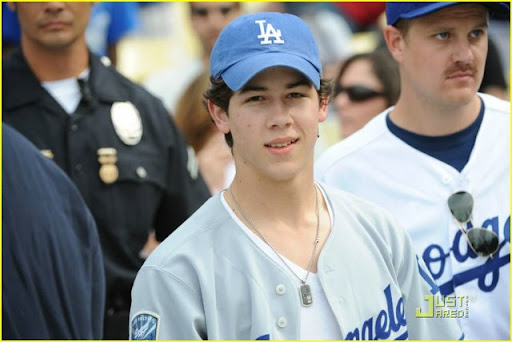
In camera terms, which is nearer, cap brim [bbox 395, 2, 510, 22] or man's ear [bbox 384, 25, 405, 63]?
cap brim [bbox 395, 2, 510, 22]

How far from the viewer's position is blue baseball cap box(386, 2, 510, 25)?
5422 millimetres

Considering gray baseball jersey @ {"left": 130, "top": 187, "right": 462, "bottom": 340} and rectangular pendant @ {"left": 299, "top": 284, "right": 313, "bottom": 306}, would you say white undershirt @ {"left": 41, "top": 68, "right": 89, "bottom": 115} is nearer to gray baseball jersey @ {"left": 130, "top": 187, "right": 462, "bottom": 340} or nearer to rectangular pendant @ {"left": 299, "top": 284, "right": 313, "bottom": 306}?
gray baseball jersey @ {"left": 130, "top": 187, "right": 462, "bottom": 340}

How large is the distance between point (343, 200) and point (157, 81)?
4989 millimetres

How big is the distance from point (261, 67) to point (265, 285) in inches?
27.2

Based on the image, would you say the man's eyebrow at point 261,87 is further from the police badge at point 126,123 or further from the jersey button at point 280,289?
the police badge at point 126,123

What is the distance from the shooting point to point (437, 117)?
5691 millimetres

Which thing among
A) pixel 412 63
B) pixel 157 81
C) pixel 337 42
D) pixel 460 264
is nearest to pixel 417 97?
pixel 412 63

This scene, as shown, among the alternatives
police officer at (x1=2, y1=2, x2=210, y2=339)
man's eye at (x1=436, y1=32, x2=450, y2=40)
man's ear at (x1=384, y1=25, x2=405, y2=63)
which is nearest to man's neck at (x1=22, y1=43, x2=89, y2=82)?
police officer at (x1=2, y1=2, x2=210, y2=339)

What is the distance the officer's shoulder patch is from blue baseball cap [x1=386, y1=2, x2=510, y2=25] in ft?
6.58

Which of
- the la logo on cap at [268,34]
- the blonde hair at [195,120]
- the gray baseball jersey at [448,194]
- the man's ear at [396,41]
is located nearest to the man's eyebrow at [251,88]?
the la logo on cap at [268,34]

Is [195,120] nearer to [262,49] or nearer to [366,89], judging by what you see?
→ [366,89]

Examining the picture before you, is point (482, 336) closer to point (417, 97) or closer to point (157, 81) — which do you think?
point (417, 97)

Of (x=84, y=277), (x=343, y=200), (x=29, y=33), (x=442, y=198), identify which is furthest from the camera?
(x=29, y=33)

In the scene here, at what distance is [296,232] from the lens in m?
4.39
